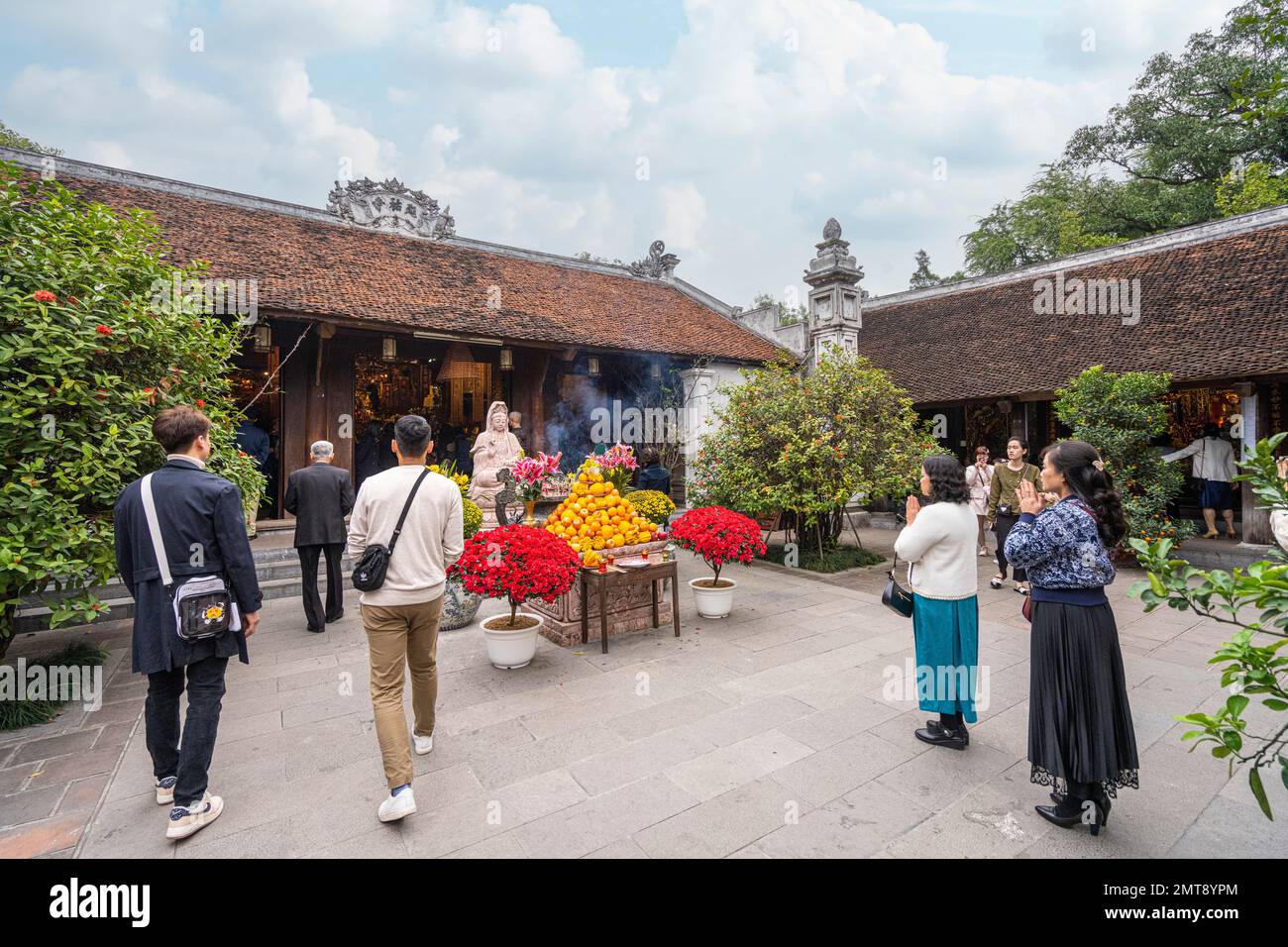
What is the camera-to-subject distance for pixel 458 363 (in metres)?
12.9

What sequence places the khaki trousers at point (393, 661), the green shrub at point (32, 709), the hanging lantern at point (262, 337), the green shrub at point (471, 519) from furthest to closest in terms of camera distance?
the hanging lantern at point (262, 337), the green shrub at point (471, 519), the green shrub at point (32, 709), the khaki trousers at point (393, 661)

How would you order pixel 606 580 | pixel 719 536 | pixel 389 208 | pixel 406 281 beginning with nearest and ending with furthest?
pixel 606 580
pixel 719 536
pixel 406 281
pixel 389 208

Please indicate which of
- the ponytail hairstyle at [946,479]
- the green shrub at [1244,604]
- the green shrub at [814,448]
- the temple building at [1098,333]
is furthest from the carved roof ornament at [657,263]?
the green shrub at [1244,604]

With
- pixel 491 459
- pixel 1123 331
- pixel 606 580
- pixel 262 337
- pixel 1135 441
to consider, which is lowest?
pixel 606 580

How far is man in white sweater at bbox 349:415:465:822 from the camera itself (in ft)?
9.95

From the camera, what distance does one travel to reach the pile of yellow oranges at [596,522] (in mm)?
5949

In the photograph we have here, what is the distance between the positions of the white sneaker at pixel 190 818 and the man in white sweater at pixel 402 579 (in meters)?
0.83

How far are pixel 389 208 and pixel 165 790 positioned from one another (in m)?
13.3

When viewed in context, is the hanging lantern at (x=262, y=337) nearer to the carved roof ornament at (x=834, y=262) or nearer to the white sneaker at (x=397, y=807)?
the white sneaker at (x=397, y=807)

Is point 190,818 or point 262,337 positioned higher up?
point 262,337

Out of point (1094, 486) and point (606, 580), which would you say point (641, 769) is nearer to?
point (606, 580)

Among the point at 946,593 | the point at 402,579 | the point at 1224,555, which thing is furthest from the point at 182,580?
the point at 1224,555

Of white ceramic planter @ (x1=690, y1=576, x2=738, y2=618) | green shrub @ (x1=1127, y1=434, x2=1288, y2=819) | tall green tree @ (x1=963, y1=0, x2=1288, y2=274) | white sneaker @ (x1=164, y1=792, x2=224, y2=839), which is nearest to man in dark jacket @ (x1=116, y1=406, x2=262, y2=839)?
white sneaker @ (x1=164, y1=792, x2=224, y2=839)
